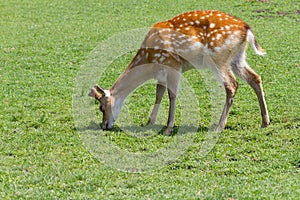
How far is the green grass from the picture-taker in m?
5.77

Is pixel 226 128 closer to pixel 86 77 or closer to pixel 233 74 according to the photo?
pixel 233 74

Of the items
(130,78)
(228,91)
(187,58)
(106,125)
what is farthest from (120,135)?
(228,91)

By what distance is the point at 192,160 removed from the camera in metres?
6.55

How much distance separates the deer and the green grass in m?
0.39

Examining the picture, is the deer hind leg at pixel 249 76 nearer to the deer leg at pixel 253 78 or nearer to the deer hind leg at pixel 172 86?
the deer leg at pixel 253 78

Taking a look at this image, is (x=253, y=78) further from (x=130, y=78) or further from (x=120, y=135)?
(x=120, y=135)

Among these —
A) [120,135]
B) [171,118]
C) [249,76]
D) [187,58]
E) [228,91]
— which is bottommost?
[120,135]

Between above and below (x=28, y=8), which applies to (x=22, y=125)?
above

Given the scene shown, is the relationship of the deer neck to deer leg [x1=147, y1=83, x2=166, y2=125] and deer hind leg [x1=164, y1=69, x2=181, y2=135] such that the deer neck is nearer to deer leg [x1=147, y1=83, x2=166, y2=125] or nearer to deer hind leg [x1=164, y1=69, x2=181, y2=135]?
deer hind leg [x1=164, y1=69, x2=181, y2=135]

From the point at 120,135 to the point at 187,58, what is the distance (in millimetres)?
1331

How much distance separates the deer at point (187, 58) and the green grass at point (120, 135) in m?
0.39

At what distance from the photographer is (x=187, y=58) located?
771cm

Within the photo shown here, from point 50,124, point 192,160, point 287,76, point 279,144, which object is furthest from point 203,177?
point 287,76

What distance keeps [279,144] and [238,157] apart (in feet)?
2.15
